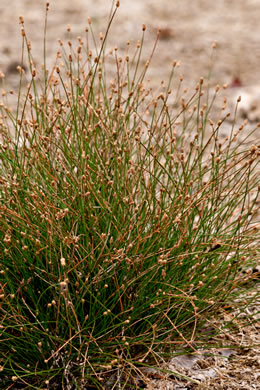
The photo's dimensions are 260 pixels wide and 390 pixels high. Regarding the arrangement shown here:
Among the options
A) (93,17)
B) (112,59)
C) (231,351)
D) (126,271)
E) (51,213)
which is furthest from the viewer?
(93,17)

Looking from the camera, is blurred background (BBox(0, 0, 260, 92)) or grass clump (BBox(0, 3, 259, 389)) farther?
blurred background (BBox(0, 0, 260, 92))

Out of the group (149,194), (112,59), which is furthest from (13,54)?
(149,194)

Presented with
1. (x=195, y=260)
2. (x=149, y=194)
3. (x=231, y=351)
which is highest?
(x=149, y=194)

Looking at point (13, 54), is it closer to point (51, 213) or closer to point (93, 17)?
point (93, 17)

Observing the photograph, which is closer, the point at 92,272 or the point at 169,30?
the point at 92,272

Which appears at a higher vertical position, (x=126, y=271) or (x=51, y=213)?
(x=51, y=213)

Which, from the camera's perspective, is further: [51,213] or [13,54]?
[13,54]

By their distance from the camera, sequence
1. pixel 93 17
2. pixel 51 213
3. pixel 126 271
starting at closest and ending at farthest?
pixel 51 213, pixel 126 271, pixel 93 17

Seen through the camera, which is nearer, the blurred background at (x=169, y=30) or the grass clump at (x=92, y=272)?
the grass clump at (x=92, y=272)
